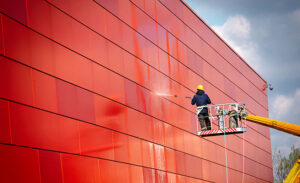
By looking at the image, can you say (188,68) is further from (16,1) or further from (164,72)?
(16,1)

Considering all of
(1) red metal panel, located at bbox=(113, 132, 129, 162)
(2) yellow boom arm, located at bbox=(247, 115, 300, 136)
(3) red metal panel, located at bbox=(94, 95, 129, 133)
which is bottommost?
(1) red metal panel, located at bbox=(113, 132, 129, 162)

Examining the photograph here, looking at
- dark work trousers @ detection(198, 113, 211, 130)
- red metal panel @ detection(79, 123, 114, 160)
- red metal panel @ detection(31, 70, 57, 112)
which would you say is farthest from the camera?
dark work trousers @ detection(198, 113, 211, 130)

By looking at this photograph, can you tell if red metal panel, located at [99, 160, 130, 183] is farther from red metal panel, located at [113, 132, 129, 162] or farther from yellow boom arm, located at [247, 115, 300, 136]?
yellow boom arm, located at [247, 115, 300, 136]

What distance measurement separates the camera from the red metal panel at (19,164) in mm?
13141

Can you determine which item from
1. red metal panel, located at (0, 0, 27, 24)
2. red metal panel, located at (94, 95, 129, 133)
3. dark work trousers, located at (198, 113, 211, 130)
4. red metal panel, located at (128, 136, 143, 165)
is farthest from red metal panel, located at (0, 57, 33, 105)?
dark work trousers, located at (198, 113, 211, 130)

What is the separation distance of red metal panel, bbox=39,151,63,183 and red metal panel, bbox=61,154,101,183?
0.30 meters

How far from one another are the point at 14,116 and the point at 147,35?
11.0m

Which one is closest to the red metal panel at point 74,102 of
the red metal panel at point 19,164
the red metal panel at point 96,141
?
the red metal panel at point 96,141

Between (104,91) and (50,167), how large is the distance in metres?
4.82

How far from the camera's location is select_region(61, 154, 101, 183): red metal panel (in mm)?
15555

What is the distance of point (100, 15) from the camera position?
63.8 ft

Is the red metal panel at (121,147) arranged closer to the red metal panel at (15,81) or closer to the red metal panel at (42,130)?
the red metal panel at (42,130)

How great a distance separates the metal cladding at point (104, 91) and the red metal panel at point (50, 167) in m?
0.03

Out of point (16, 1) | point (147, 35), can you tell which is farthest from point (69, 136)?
point (147, 35)
